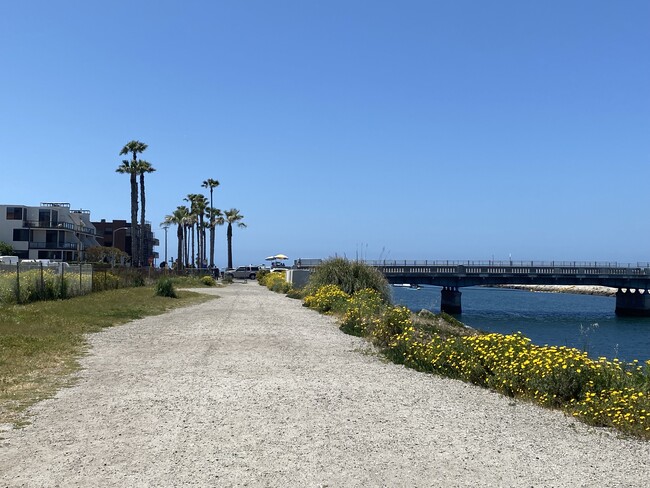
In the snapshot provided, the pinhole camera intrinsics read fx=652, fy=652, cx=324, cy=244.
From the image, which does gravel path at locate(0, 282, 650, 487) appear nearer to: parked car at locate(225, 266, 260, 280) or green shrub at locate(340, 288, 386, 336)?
green shrub at locate(340, 288, 386, 336)

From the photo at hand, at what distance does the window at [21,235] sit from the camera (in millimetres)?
87438

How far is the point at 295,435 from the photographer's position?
702cm

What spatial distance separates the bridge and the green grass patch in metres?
41.6

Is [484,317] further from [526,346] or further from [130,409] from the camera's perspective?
[130,409]

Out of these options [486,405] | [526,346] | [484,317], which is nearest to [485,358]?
[526,346]

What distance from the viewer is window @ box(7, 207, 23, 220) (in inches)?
3440

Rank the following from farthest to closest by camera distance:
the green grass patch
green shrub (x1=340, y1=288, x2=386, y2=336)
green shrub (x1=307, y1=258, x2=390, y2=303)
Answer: green shrub (x1=307, y1=258, x2=390, y2=303) → green shrub (x1=340, y1=288, x2=386, y2=336) → the green grass patch

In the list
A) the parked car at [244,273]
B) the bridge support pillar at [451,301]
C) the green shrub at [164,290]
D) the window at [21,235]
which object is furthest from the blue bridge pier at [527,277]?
the window at [21,235]

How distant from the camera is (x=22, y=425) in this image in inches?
285

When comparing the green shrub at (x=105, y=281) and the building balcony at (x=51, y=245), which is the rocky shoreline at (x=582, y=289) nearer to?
the building balcony at (x=51, y=245)

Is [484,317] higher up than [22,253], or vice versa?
[22,253]

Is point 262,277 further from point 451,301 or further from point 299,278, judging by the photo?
point 299,278

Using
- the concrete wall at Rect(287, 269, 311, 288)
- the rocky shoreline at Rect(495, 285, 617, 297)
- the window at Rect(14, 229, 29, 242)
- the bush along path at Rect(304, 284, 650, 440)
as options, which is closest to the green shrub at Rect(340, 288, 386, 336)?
the bush along path at Rect(304, 284, 650, 440)

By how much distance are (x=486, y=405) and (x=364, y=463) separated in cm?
326
